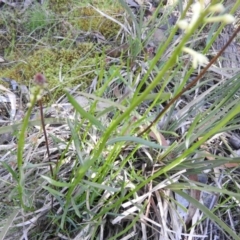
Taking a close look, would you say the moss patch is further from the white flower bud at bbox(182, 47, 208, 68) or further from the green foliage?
the white flower bud at bbox(182, 47, 208, 68)

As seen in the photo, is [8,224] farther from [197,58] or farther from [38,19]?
[38,19]

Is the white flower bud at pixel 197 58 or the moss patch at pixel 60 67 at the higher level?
the white flower bud at pixel 197 58

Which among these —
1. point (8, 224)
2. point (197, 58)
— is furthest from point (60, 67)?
point (197, 58)

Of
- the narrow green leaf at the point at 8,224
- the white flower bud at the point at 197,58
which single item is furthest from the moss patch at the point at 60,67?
the white flower bud at the point at 197,58

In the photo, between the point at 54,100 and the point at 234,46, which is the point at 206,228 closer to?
the point at 54,100

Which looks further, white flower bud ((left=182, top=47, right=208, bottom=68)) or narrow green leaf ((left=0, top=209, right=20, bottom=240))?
narrow green leaf ((left=0, top=209, right=20, bottom=240))

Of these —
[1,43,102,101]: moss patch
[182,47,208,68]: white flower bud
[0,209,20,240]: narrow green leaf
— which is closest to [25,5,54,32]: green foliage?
[1,43,102,101]: moss patch

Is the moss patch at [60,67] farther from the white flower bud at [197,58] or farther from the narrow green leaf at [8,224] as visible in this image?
the white flower bud at [197,58]

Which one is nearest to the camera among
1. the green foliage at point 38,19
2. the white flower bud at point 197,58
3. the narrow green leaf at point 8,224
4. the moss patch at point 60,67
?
the white flower bud at point 197,58

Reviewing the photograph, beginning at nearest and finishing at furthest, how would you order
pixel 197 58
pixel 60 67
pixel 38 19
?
pixel 197 58 < pixel 60 67 < pixel 38 19

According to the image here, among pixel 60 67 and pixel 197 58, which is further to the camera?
pixel 60 67

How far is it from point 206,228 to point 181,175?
0.15 m

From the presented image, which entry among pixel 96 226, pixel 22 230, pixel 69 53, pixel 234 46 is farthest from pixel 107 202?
pixel 234 46

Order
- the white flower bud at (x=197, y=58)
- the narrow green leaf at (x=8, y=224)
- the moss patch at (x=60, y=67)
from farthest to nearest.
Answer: the moss patch at (x=60, y=67) → the narrow green leaf at (x=8, y=224) → the white flower bud at (x=197, y=58)
